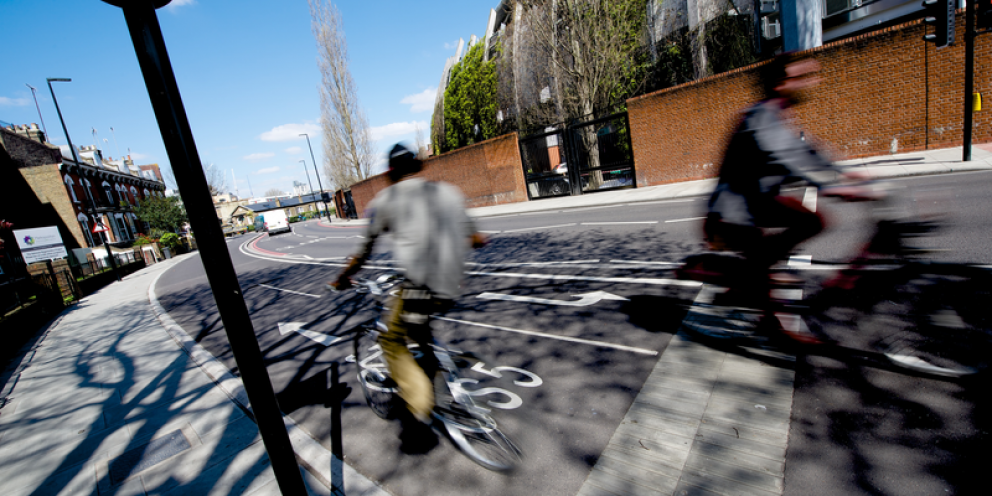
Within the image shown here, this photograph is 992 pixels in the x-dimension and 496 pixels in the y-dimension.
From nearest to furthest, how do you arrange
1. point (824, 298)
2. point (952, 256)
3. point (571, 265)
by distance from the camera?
point (824, 298) < point (952, 256) < point (571, 265)

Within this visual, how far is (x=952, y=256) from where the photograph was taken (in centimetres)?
476

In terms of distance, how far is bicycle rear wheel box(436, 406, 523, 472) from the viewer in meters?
2.80

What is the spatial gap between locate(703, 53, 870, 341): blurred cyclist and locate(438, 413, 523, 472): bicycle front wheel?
2.36 m

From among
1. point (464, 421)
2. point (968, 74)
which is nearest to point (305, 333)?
point (464, 421)

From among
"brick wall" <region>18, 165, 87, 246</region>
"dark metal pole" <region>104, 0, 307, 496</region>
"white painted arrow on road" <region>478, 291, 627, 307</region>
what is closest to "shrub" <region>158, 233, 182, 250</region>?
"brick wall" <region>18, 165, 87, 246</region>

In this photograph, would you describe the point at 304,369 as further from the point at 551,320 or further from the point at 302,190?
the point at 302,190

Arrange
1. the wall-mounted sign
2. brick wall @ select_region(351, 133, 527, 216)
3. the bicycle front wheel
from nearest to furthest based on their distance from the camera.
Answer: the bicycle front wheel, the wall-mounted sign, brick wall @ select_region(351, 133, 527, 216)

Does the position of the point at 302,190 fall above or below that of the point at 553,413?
above

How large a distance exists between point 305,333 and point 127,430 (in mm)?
2464

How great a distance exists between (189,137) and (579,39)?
66.2 feet

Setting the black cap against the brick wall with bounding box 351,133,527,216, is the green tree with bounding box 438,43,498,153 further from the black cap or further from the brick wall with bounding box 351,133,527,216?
the black cap

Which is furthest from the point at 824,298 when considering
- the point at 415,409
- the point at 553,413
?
the point at 415,409

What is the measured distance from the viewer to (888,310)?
12.5ft

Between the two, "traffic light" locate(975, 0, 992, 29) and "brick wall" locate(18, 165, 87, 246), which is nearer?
"traffic light" locate(975, 0, 992, 29)
